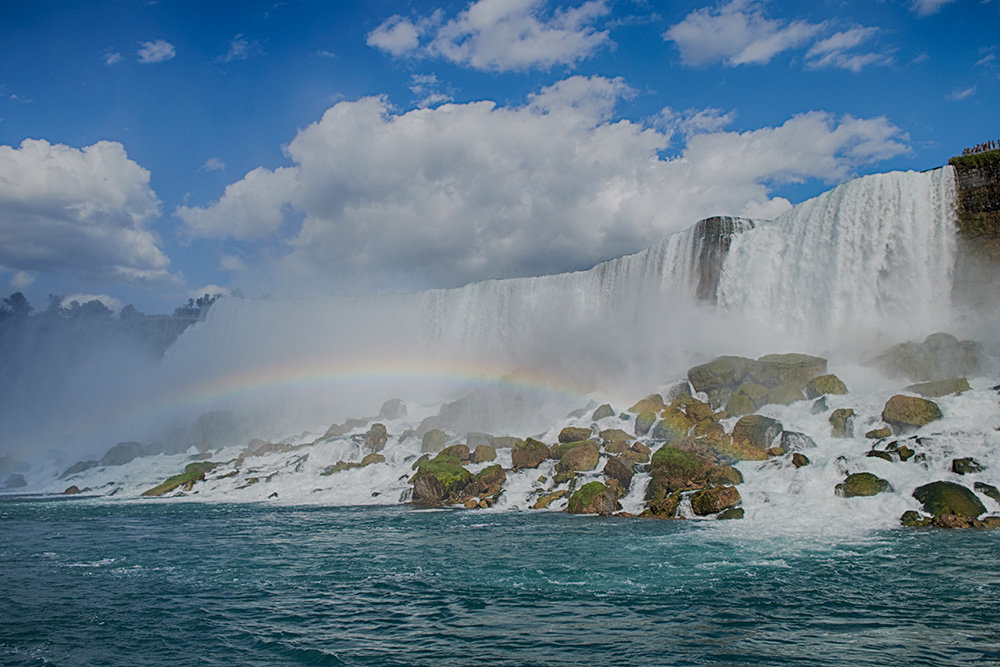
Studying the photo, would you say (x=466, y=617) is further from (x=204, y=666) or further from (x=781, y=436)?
(x=781, y=436)

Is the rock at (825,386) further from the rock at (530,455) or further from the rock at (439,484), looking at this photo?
the rock at (439,484)

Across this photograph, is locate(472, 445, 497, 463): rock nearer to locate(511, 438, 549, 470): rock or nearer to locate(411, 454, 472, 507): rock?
locate(411, 454, 472, 507): rock

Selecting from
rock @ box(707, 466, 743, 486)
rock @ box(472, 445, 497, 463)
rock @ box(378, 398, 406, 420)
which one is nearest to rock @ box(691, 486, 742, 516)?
rock @ box(707, 466, 743, 486)

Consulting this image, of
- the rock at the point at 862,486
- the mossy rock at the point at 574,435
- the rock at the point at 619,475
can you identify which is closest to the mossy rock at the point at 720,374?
the mossy rock at the point at 574,435

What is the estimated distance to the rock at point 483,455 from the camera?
982 inches

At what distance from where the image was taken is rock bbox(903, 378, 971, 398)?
64.1ft

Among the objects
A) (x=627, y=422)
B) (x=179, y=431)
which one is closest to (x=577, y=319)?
(x=627, y=422)

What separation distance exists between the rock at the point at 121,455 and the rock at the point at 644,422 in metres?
33.6

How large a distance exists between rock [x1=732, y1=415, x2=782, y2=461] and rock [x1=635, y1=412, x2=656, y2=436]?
13.1 ft

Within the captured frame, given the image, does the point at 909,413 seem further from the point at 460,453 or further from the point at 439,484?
the point at 460,453

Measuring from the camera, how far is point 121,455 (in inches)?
1596

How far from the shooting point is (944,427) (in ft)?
57.2

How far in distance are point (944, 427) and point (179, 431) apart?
4482 cm

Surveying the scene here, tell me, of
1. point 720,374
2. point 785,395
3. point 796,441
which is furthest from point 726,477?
point 720,374
